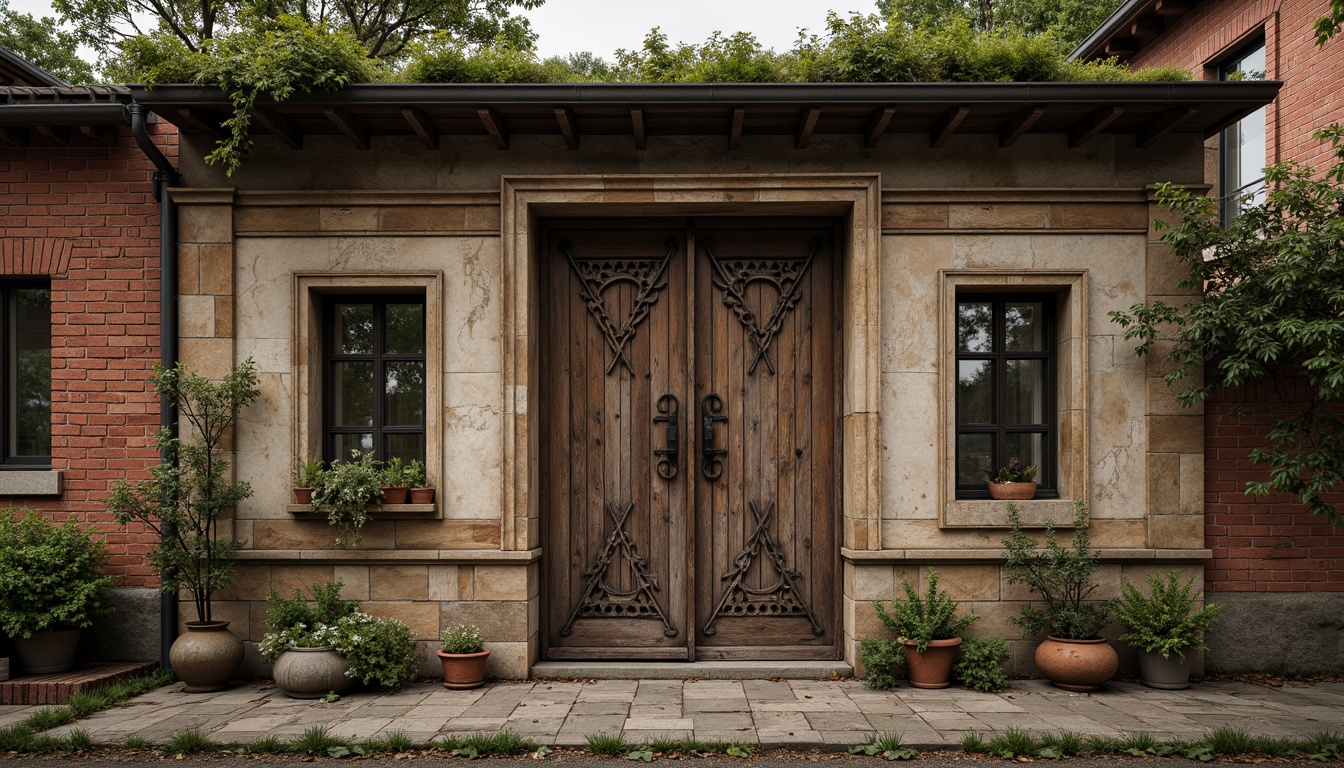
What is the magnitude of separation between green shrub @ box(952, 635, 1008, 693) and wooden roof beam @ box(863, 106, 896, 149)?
354cm

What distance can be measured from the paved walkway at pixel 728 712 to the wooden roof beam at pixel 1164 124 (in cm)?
381

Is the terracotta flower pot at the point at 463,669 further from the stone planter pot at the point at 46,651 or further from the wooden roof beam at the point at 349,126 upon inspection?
the wooden roof beam at the point at 349,126

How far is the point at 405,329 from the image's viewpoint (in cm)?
671

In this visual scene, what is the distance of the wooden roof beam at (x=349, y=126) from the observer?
237 inches

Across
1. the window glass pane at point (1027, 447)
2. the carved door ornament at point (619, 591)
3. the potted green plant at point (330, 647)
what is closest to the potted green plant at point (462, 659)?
the potted green plant at point (330, 647)

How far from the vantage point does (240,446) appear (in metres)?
6.43

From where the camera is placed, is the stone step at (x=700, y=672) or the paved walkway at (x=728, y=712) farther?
the stone step at (x=700, y=672)

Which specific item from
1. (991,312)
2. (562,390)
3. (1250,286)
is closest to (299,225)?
(562,390)

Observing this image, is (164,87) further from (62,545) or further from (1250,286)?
(1250,286)

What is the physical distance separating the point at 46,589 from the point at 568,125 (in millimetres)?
4638

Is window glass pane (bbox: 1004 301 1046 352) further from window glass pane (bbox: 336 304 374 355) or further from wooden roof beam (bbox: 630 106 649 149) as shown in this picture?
window glass pane (bbox: 336 304 374 355)

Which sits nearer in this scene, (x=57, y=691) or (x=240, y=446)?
(x=57, y=691)

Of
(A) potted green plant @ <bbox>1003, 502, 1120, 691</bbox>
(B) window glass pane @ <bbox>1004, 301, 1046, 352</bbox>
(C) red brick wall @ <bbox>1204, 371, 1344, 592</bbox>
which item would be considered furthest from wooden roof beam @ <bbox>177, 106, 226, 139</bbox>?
(C) red brick wall @ <bbox>1204, 371, 1344, 592</bbox>

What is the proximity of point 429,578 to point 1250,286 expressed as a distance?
19.2 ft
